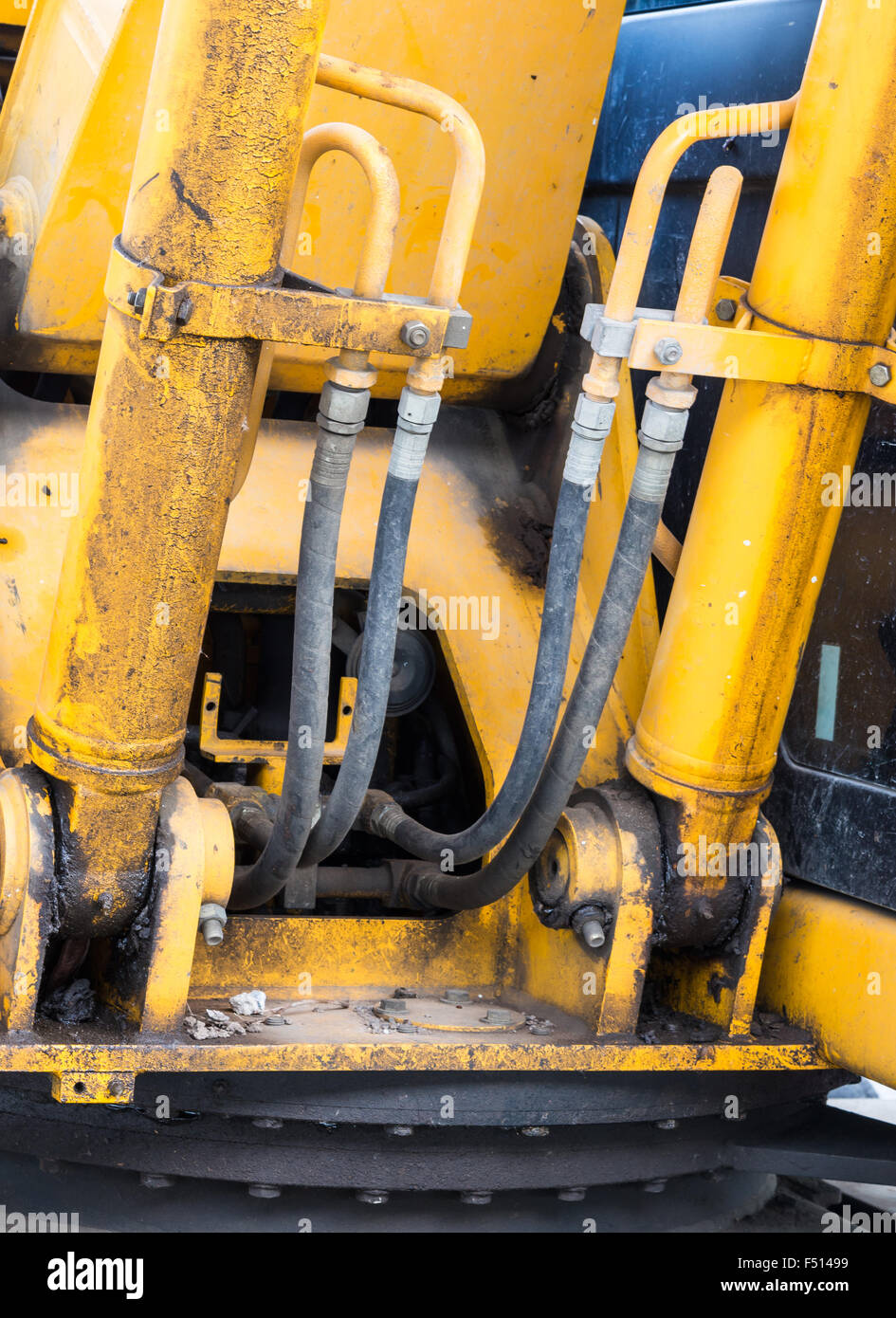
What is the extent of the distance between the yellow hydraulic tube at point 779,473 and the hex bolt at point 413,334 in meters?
0.53

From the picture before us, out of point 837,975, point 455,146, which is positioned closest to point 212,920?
point 837,975

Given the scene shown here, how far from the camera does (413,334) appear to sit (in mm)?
1917

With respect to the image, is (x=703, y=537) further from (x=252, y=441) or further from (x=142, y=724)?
(x=142, y=724)

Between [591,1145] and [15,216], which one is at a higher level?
[15,216]

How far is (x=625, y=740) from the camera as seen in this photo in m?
2.61

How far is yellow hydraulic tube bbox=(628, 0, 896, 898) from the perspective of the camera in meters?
2.09

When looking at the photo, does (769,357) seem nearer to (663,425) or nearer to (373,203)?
(663,425)

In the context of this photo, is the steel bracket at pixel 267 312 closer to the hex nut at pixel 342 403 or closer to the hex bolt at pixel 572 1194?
the hex nut at pixel 342 403

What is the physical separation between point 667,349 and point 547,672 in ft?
1.51

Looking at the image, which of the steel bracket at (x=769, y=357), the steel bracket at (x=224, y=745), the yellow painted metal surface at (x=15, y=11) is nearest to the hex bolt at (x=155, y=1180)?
→ the steel bracket at (x=224, y=745)

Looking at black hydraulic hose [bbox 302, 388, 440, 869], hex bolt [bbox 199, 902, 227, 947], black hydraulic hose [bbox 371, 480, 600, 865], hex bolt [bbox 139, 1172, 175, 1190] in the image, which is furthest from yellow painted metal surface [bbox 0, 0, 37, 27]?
hex bolt [bbox 139, 1172, 175, 1190]

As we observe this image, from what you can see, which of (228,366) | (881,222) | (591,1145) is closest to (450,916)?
(591,1145)

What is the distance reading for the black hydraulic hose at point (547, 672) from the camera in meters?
2.06
